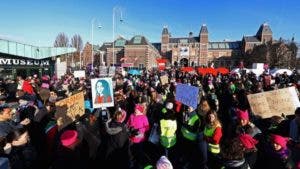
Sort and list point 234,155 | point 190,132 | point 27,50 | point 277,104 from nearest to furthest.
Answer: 1. point 234,155
2. point 190,132
3. point 277,104
4. point 27,50

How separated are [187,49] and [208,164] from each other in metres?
140

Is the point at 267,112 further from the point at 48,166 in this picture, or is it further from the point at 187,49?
the point at 187,49

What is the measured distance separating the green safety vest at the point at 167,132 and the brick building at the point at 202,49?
5401 inches

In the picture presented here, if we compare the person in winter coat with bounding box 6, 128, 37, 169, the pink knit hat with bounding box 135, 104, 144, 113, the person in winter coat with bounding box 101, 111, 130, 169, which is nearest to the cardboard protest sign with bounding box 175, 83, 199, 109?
the pink knit hat with bounding box 135, 104, 144, 113

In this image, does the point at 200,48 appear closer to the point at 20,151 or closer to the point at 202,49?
the point at 202,49

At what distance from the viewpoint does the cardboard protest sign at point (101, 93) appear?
28.5 ft

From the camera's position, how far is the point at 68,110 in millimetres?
7109

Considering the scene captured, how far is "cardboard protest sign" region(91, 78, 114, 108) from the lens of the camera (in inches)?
342

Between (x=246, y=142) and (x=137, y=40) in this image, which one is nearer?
(x=246, y=142)

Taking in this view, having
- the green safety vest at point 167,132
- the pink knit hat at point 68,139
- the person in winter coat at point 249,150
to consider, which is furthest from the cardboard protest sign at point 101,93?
the person in winter coat at point 249,150

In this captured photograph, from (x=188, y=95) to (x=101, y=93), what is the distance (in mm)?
2394

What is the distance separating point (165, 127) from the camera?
262 inches

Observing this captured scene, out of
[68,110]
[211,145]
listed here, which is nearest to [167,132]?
→ [211,145]

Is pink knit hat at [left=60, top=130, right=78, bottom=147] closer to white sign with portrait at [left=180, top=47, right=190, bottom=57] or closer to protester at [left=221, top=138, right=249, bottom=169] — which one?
protester at [left=221, top=138, right=249, bottom=169]
